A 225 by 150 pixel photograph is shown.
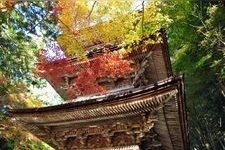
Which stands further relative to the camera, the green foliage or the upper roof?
the green foliage

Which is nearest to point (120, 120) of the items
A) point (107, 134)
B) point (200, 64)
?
point (107, 134)

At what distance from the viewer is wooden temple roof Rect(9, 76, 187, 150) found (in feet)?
23.1

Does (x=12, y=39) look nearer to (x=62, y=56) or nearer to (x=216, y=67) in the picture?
(x=62, y=56)

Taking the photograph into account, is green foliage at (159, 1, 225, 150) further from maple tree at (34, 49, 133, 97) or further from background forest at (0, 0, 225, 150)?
maple tree at (34, 49, 133, 97)

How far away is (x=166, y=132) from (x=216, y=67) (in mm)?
6771

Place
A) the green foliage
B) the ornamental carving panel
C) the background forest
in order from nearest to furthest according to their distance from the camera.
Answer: the ornamental carving panel < the background forest < the green foliage

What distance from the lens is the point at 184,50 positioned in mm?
17406

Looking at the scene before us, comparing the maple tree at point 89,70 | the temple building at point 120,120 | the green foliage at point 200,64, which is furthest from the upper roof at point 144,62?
the green foliage at point 200,64

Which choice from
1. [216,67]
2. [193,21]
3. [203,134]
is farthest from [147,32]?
[203,134]

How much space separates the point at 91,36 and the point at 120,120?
4.90m

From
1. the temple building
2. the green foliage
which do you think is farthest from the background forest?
the temple building

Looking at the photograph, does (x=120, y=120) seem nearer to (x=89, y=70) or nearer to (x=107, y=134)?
(x=107, y=134)

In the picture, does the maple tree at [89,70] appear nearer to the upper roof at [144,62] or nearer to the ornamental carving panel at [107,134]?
the upper roof at [144,62]

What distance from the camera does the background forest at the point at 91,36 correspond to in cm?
998
